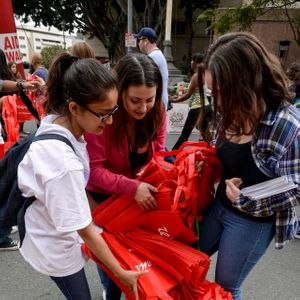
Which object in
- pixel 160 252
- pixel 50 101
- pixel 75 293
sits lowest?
pixel 75 293

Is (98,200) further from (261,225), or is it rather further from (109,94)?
(261,225)

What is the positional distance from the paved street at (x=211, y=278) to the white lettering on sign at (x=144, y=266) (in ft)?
3.65

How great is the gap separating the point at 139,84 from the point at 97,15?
24.4m

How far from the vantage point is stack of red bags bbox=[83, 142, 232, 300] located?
130 cm

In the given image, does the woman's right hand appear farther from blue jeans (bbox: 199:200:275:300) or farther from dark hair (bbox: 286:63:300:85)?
dark hair (bbox: 286:63:300:85)

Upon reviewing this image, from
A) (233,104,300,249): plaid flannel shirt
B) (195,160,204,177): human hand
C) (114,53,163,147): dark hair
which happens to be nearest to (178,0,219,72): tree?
(114,53,163,147): dark hair

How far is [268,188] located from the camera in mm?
1241

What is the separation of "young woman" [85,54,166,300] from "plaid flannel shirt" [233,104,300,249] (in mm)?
461

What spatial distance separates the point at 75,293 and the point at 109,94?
33.8 inches

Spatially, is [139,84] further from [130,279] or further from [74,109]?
[130,279]

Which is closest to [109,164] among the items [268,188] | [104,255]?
[104,255]

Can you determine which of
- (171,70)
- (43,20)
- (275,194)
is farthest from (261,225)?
(43,20)

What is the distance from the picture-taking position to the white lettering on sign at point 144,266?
4.26 feet

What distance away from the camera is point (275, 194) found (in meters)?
1.22
